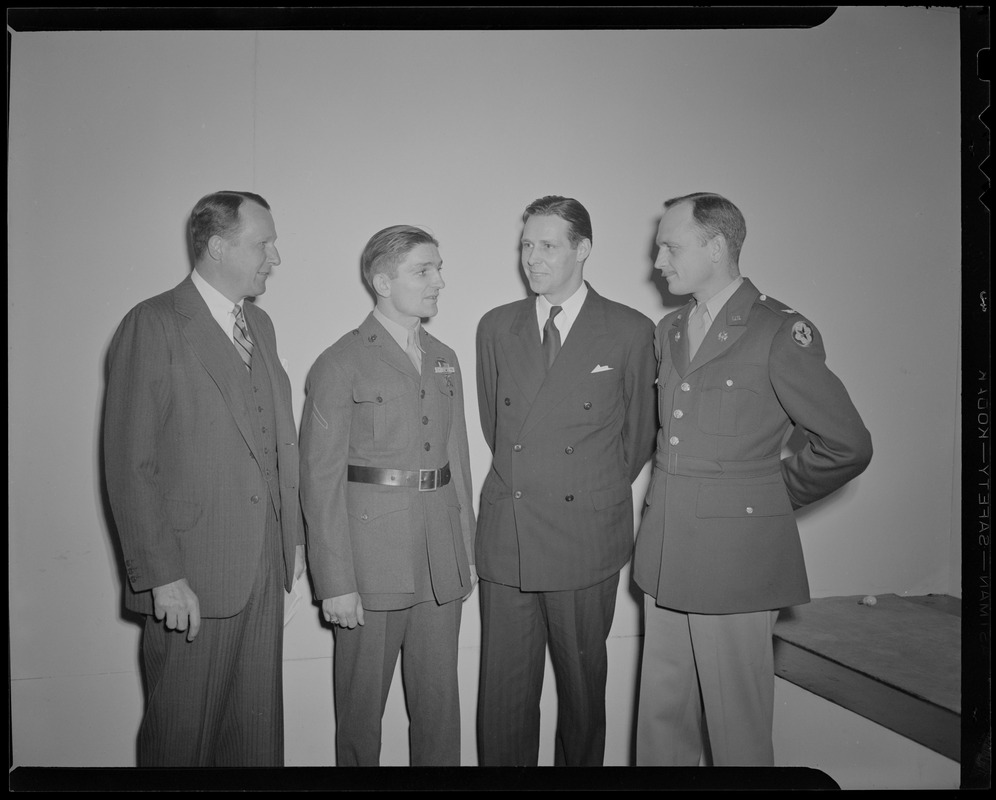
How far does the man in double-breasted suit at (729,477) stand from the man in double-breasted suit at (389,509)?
2.29 feet

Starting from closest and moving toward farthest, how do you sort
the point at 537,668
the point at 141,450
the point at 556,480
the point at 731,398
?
the point at 141,450
the point at 731,398
the point at 556,480
the point at 537,668

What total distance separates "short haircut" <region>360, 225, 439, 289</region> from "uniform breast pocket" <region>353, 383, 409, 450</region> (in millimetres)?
381

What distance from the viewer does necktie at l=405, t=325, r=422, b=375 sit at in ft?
8.80

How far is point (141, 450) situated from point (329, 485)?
1.87 feet

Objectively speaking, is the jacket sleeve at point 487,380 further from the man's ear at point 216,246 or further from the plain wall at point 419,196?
the man's ear at point 216,246

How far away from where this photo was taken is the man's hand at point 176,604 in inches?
96.6

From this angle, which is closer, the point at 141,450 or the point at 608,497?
the point at 141,450

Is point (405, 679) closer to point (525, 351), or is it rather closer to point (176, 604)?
point (176, 604)

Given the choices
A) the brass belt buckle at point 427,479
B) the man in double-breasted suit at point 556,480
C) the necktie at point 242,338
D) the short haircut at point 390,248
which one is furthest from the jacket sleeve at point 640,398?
the necktie at point 242,338

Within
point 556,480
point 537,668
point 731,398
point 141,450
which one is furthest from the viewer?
point 537,668

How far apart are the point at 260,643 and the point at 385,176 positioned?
5.25ft

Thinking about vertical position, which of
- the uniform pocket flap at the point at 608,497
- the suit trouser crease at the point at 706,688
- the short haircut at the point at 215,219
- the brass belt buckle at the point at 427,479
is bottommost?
the suit trouser crease at the point at 706,688

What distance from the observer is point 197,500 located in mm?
2518

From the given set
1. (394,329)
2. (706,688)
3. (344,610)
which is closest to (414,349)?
(394,329)
